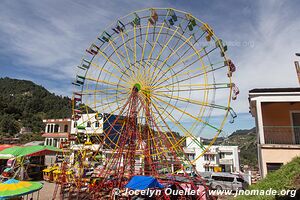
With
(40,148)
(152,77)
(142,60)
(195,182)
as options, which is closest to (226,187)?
(195,182)

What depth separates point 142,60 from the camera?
1449 centimetres

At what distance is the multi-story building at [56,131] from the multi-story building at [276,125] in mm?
33653

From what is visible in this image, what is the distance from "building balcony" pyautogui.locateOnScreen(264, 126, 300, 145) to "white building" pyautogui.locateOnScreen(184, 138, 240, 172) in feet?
63.9

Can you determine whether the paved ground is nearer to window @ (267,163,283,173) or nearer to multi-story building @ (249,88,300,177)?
window @ (267,163,283,173)

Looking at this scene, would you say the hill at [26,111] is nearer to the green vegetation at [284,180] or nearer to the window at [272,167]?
the window at [272,167]

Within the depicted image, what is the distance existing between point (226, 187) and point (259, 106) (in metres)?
7.98

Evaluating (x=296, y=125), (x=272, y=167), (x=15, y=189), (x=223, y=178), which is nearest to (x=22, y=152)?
(x=15, y=189)

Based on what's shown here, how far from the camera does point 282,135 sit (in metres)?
12.9

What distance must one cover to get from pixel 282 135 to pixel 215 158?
75.3 feet

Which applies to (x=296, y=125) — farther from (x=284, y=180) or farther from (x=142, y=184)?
(x=142, y=184)

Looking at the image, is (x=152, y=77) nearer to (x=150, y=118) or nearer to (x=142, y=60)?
(x=142, y=60)

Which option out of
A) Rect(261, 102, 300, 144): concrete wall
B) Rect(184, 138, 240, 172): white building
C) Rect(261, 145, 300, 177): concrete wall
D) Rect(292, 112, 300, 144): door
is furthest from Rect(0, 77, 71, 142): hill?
Rect(292, 112, 300, 144): door

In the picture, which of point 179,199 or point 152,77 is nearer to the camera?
point 179,199

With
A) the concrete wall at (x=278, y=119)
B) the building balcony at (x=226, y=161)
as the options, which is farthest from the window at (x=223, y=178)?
the building balcony at (x=226, y=161)
